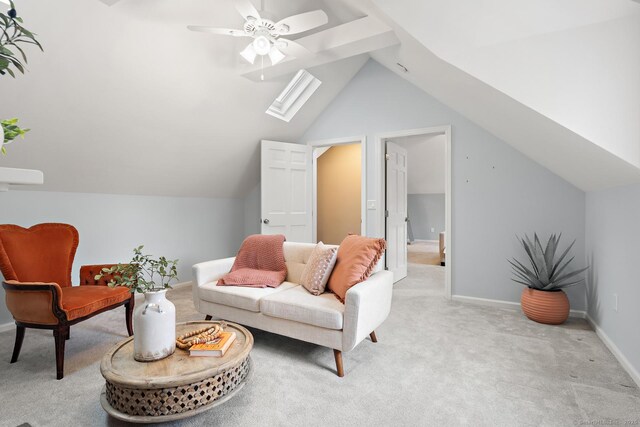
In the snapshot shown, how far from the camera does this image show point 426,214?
372 inches

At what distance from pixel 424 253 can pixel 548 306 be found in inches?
179

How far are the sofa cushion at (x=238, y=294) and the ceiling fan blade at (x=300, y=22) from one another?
6.50 ft

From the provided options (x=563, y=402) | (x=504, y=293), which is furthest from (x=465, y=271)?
(x=563, y=402)

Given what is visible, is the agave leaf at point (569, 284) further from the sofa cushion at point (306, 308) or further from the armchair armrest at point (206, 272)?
the armchair armrest at point (206, 272)

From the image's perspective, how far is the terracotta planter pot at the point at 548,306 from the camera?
2.95 m

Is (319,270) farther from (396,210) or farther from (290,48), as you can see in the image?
(396,210)

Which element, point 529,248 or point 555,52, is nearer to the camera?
point 555,52

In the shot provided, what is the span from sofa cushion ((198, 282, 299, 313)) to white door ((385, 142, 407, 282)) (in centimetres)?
216

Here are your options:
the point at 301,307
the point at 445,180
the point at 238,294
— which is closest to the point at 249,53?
the point at 238,294

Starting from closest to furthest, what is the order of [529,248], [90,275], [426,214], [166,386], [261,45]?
1. [166,386]
2. [261,45]
3. [90,275]
4. [529,248]
5. [426,214]

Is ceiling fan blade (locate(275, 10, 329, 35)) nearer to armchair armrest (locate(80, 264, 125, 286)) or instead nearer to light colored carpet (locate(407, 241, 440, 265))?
armchair armrest (locate(80, 264, 125, 286))

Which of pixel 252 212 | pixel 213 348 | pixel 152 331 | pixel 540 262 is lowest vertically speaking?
pixel 213 348

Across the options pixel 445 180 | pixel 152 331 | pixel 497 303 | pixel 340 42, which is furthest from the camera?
pixel 445 180

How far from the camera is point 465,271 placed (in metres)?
3.79
